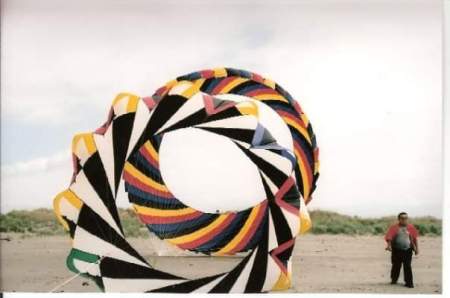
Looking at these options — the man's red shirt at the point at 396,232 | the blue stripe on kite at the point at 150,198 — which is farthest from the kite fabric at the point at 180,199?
the man's red shirt at the point at 396,232

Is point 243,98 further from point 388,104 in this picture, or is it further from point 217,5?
point 388,104

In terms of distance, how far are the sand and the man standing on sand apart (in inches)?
2.4

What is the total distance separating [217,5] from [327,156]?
1523 millimetres

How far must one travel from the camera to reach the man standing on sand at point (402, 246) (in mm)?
6074

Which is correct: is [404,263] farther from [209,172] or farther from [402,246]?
[209,172]

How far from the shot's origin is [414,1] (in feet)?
20.1

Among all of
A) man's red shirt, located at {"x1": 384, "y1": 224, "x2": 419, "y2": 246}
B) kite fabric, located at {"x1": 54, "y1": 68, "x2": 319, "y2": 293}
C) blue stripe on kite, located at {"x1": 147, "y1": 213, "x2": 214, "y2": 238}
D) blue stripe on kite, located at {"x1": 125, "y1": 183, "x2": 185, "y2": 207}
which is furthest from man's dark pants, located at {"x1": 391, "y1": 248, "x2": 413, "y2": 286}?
blue stripe on kite, located at {"x1": 125, "y1": 183, "x2": 185, "y2": 207}

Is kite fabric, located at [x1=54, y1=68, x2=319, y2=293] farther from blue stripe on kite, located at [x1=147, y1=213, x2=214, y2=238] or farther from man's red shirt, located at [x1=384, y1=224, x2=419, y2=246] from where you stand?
man's red shirt, located at [x1=384, y1=224, x2=419, y2=246]

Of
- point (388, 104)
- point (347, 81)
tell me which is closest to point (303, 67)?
point (347, 81)

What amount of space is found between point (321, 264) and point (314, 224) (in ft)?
1.11

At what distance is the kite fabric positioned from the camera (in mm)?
6027

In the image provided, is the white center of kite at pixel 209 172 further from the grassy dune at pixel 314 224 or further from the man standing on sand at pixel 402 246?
the man standing on sand at pixel 402 246

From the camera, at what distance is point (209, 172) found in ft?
20.2

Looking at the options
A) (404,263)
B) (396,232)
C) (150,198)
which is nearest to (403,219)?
(396,232)
